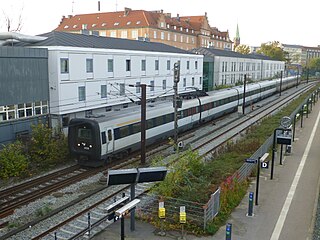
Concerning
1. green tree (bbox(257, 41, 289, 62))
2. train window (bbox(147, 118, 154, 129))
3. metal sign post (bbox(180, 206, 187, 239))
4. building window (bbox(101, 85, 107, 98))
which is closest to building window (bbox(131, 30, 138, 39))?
building window (bbox(101, 85, 107, 98))

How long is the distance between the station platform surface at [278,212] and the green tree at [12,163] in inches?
350

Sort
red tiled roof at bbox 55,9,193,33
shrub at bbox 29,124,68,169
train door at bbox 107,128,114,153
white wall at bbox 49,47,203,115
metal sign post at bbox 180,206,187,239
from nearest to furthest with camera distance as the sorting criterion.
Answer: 1. metal sign post at bbox 180,206,187,239
2. train door at bbox 107,128,114,153
3. shrub at bbox 29,124,68,169
4. white wall at bbox 49,47,203,115
5. red tiled roof at bbox 55,9,193,33

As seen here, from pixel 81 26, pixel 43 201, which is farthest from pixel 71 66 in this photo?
pixel 81 26

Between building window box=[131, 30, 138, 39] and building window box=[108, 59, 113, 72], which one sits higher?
building window box=[131, 30, 138, 39]

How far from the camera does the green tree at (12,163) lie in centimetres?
1910

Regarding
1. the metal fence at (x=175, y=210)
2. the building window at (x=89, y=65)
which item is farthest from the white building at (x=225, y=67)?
the metal fence at (x=175, y=210)

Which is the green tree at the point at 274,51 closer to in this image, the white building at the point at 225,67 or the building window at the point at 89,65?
the white building at the point at 225,67

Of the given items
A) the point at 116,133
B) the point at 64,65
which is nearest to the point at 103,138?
the point at 116,133

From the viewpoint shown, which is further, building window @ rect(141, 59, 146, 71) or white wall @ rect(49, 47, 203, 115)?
building window @ rect(141, 59, 146, 71)

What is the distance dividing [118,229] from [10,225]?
4.38 meters

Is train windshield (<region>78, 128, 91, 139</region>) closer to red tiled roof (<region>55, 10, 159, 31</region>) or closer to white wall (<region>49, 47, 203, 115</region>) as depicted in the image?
white wall (<region>49, 47, 203, 115</region>)

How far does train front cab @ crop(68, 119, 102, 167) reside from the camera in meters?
20.1

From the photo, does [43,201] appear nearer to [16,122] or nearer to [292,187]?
[16,122]

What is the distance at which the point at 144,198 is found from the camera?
50.6ft
